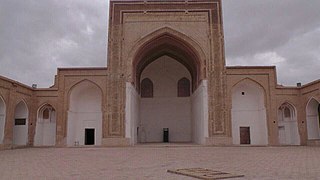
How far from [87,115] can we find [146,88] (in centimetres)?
606

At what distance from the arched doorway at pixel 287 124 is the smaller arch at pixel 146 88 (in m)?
9.57

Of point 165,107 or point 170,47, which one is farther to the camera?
point 165,107

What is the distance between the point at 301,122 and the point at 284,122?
1461 millimetres

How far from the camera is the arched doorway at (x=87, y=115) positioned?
1944cm

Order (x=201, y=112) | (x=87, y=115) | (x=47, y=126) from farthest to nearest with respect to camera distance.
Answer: (x=87, y=115) → (x=47, y=126) → (x=201, y=112)

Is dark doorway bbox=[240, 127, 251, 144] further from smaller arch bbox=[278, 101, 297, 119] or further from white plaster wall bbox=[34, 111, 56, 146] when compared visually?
white plaster wall bbox=[34, 111, 56, 146]

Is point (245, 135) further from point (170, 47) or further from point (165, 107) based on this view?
point (170, 47)

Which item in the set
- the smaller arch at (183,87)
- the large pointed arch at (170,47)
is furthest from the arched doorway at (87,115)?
the smaller arch at (183,87)

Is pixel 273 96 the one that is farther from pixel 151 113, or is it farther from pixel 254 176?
pixel 254 176

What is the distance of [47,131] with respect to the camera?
A: 763 inches

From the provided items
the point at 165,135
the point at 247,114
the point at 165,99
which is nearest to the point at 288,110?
the point at 247,114

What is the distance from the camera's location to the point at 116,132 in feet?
57.4

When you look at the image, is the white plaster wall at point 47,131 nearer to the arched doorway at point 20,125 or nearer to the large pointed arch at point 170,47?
the arched doorway at point 20,125

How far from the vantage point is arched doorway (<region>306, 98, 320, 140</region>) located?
17891 mm
